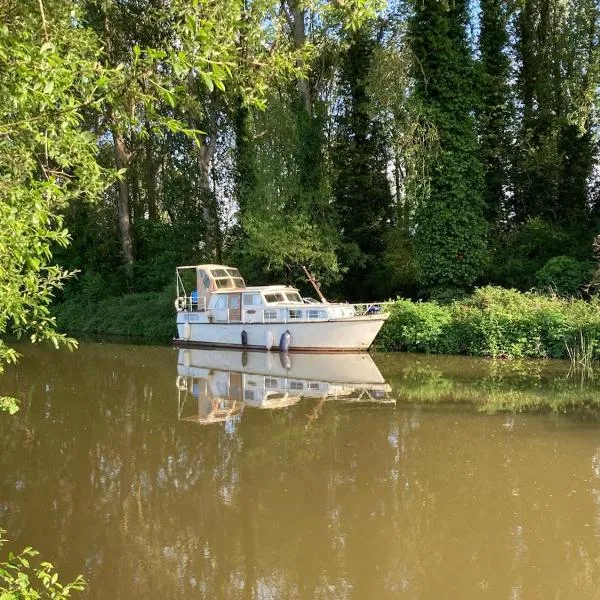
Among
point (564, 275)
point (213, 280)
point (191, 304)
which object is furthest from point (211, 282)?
point (564, 275)

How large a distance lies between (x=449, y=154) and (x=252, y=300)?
7.78 m

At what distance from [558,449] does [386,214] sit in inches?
709

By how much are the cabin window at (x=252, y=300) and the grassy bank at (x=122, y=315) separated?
6.22 meters

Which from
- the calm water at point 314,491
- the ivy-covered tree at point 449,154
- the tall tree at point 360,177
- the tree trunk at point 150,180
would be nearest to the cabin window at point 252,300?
the ivy-covered tree at point 449,154

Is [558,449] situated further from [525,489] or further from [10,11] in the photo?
[10,11]

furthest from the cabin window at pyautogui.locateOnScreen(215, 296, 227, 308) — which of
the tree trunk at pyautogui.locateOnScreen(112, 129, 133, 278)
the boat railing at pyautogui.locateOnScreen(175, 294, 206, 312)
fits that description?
the tree trunk at pyautogui.locateOnScreen(112, 129, 133, 278)

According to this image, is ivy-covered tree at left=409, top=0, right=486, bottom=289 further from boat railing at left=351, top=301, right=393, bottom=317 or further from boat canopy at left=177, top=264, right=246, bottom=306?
boat canopy at left=177, top=264, right=246, bottom=306

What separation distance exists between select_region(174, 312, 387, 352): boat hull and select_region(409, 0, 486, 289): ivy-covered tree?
12.9 ft

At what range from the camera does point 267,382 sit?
1353 cm

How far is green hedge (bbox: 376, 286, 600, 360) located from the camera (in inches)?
605

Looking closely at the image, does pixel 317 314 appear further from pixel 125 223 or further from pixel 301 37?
pixel 125 223

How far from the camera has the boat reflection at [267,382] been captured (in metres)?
11.0

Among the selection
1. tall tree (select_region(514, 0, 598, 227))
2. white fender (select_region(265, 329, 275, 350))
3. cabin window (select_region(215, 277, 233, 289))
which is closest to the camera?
white fender (select_region(265, 329, 275, 350))

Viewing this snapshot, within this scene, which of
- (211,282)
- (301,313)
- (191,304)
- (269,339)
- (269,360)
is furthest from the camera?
(191,304)
